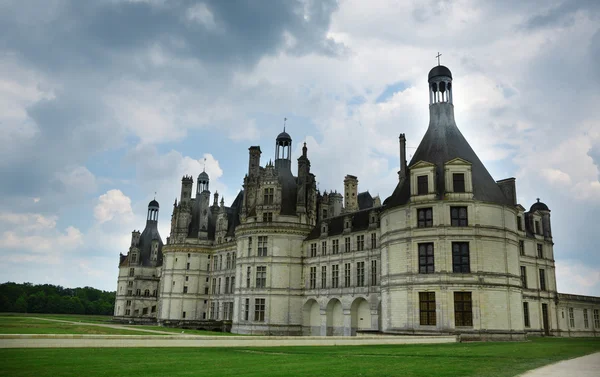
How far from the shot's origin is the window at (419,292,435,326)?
37.3 meters

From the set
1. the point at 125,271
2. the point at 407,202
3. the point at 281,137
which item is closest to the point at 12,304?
the point at 125,271

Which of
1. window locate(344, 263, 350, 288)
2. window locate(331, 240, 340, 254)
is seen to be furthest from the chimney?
window locate(344, 263, 350, 288)

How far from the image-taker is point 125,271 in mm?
95938

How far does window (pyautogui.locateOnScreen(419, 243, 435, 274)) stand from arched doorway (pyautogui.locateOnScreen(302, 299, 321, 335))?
1890 cm

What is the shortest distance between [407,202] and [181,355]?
82.4ft

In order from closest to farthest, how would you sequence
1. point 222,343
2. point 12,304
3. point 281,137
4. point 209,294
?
point 222,343 → point 281,137 → point 209,294 → point 12,304

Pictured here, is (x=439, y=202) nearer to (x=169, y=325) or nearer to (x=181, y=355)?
(x=181, y=355)

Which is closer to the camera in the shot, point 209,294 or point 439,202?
point 439,202

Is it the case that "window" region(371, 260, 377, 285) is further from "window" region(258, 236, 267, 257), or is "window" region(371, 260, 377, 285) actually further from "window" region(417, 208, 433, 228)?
"window" region(258, 236, 267, 257)

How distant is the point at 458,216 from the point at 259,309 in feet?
88.2

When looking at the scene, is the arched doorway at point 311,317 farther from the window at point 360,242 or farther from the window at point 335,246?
the window at point 360,242

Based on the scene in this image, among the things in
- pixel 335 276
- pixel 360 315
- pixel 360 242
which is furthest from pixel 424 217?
pixel 335 276

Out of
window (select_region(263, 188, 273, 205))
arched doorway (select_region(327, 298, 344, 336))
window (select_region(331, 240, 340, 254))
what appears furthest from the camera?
window (select_region(263, 188, 273, 205))

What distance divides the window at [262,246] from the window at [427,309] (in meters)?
23.1
